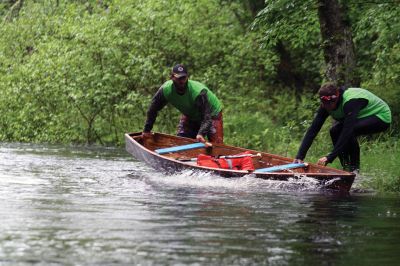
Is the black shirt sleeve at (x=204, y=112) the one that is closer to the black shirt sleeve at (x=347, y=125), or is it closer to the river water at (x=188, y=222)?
the river water at (x=188, y=222)

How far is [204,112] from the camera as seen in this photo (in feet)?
44.2

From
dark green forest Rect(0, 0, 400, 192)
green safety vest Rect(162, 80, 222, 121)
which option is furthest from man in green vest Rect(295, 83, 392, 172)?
dark green forest Rect(0, 0, 400, 192)

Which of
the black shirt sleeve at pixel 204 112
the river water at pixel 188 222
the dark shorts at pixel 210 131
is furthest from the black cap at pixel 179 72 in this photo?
the river water at pixel 188 222

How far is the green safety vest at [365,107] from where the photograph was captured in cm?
1112

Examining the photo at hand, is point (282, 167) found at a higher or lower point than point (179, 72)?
lower

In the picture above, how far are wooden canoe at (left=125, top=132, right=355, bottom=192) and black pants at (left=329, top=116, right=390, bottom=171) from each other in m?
0.52

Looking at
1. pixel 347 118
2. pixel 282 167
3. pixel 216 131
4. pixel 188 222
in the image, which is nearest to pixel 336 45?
pixel 216 131

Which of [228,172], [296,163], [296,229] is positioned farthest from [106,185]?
[296,229]

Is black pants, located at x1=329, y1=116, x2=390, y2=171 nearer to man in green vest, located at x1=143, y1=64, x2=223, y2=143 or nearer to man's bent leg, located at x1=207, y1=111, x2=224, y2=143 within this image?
man in green vest, located at x1=143, y1=64, x2=223, y2=143

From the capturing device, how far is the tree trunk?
1545 cm

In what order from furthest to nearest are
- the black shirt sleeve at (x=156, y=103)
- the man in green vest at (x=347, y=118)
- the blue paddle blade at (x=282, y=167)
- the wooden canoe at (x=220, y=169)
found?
the black shirt sleeve at (x=156, y=103) < the blue paddle blade at (x=282, y=167) < the man in green vest at (x=347, y=118) < the wooden canoe at (x=220, y=169)

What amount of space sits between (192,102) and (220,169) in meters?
2.51

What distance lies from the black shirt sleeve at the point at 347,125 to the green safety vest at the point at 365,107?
0.09 m

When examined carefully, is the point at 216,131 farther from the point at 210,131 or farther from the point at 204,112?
the point at 204,112
